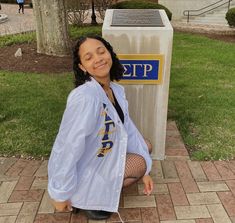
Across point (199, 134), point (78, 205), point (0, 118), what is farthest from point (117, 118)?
point (0, 118)

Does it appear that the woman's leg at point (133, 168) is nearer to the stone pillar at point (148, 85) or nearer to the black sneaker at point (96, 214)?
the black sneaker at point (96, 214)

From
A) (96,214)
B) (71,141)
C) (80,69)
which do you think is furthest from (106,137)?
(96,214)

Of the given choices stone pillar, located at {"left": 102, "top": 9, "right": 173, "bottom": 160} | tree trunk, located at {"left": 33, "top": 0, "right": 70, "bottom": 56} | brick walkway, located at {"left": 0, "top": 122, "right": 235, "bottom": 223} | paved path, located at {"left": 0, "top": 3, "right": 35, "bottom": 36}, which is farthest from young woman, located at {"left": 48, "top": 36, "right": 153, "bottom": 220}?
paved path, located at {"left": 0, "top": 3, "right": 35, "bottom": 36}

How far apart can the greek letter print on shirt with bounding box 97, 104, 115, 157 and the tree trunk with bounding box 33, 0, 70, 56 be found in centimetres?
511

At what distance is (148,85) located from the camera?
3.31m

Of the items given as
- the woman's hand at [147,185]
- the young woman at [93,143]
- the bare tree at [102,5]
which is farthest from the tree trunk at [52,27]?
the bare tree at [102,5]

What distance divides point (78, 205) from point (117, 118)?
→ 0.69 metres

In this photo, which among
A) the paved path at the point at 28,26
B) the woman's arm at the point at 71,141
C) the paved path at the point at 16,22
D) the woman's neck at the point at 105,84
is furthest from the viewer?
the paved path at the point at 16,22

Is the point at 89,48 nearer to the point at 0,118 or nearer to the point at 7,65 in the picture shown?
the point at 0,118

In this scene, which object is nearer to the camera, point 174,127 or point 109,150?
point 109,150

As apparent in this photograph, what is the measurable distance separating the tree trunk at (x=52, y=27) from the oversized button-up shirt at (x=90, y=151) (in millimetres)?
4824

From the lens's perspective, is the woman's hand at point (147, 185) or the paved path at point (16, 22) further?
the paved path at point (16, 22)

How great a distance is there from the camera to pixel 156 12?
3.81 m

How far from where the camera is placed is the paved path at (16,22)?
14.6 metres
